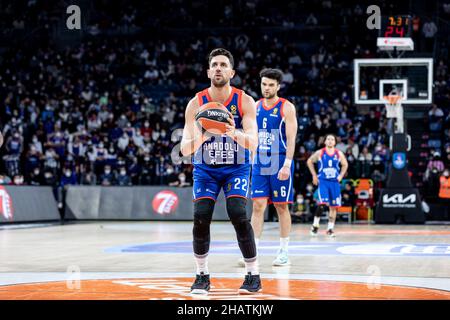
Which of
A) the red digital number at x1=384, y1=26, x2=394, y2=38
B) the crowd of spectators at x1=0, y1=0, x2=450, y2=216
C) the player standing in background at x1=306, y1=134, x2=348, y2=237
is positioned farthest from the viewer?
the crowd of spectators at x1=0, y1=0, x2=450, y2=216

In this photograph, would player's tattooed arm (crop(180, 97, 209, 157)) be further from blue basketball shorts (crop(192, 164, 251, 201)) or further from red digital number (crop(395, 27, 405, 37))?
red digital number (crop(395, 27, 405, 37))

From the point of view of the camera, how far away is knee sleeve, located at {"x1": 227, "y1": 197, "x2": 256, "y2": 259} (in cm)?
721

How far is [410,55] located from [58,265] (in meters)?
24.2

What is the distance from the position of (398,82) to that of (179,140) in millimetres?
8417

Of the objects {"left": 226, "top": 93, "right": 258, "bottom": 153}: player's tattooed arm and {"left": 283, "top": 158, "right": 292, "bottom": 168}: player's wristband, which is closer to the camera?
{"left": 226, "top": 93, "right": 258, "bottom": 153}: player's tattooed arm

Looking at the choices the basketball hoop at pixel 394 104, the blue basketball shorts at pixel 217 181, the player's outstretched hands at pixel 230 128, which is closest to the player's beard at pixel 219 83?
the player's outstretched hands at pixel 230 128

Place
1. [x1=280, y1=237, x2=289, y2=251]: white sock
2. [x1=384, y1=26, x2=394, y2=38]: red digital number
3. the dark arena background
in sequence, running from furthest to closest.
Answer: [x1=384, y1=26, x2=394, y2=38]: red digital number < [x1=280, y1=237, x2=289, y2=251]: white sock < the dark arena background

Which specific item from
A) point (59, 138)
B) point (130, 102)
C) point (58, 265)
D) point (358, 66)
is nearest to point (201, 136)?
point (58, 265)

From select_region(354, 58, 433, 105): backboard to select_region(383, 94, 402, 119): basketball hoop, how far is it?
0.19 metres

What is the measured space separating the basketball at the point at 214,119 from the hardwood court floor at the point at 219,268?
1.47 metres

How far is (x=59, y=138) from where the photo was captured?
28.6 meters

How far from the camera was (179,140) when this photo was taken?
28.2 metres

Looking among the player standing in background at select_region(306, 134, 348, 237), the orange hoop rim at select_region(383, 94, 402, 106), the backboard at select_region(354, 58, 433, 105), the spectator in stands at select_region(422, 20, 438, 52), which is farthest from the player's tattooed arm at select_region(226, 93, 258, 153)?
the spectator in stands at select_region(422, 20, 438, 52)
